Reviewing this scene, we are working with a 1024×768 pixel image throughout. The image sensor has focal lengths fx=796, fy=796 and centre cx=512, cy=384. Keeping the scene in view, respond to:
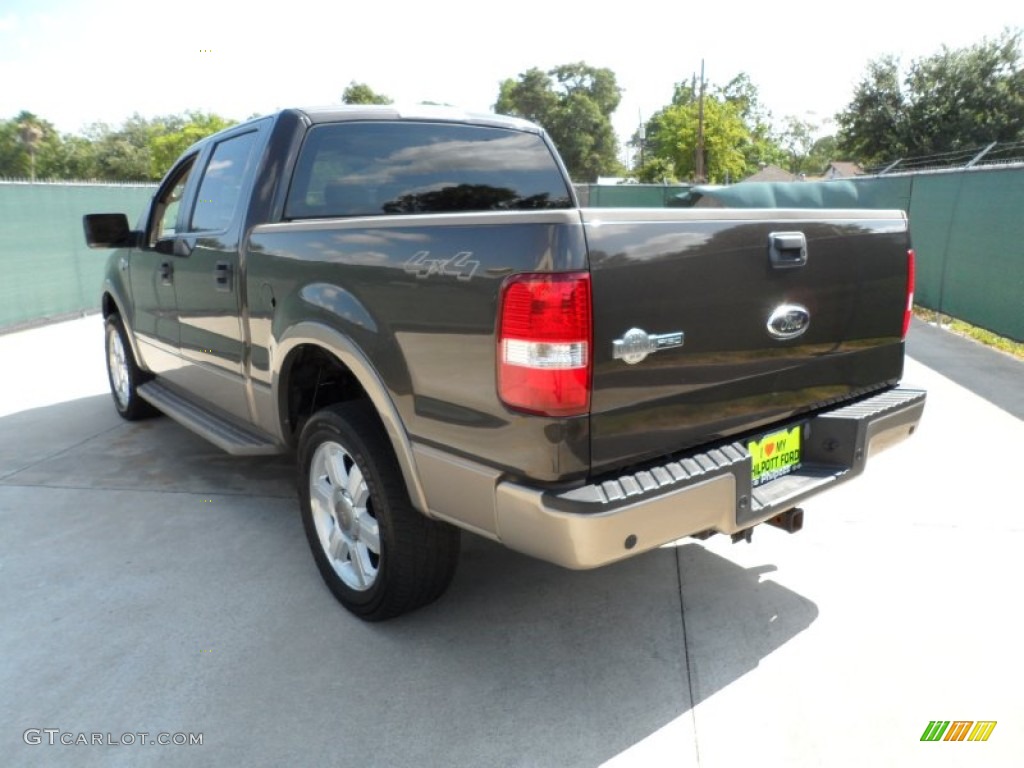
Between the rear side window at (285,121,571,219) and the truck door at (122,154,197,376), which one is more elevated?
the rear side window at (285,121,571,219)

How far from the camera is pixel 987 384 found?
6.77 meters

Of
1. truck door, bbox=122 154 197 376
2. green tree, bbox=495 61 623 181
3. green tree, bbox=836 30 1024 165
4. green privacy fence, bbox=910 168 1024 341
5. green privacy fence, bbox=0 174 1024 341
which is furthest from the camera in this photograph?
green tree, bbox=495 61 623 181

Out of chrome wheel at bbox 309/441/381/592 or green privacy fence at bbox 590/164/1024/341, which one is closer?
chrome wheel at bbox 309/441/381/592

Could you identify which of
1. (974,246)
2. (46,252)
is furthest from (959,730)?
(46,252)

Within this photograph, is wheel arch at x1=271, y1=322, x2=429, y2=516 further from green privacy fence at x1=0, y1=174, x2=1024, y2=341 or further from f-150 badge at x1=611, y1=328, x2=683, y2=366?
green privacy fence at x1=0, y1=174, x2=1024, y2=341

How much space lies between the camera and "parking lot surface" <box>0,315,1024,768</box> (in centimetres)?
246

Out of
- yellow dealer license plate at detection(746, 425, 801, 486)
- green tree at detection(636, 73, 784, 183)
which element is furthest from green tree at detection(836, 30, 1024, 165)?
yellow dealer license plate at detection(746, 425, 801, 486)

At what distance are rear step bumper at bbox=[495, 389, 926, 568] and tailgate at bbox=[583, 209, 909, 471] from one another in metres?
0.10

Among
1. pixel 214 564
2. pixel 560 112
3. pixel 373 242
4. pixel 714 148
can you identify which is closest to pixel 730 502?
pixel 373 242

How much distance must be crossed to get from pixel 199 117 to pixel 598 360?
317 feet

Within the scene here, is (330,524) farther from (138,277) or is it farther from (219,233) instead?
(138,277)

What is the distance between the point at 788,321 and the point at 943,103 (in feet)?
153

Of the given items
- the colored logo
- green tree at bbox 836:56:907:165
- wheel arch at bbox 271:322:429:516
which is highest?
green tree at bbox 836:56:907:165

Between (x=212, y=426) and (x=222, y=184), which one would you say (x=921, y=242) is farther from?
(x=212, y=426)
